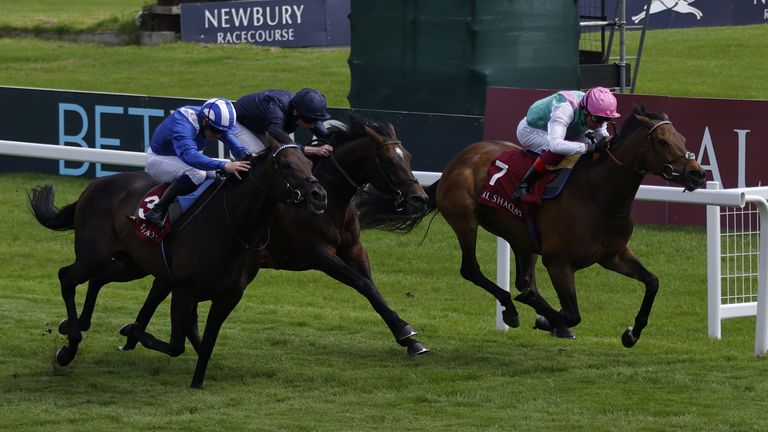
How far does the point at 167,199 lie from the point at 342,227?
131cm

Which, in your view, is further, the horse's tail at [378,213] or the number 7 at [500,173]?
the horse's tail at [378,213]

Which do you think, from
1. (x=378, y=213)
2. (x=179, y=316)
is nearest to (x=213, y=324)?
(x=179, y=316)

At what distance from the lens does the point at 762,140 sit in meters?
12.5

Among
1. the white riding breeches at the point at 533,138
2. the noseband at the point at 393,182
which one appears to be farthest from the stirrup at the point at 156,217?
the white riding breeches at the point at 533,138

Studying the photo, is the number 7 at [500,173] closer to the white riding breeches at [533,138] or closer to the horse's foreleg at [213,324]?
the white riding breeches at [533,138]

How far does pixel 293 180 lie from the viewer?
7.09 m

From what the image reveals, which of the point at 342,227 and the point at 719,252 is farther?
the point at 342,227

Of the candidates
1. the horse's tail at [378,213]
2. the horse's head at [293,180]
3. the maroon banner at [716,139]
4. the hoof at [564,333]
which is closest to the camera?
the horse's head at [293,180]

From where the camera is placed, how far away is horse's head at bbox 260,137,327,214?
22.9 feet

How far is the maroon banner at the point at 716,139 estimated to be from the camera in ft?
41.2

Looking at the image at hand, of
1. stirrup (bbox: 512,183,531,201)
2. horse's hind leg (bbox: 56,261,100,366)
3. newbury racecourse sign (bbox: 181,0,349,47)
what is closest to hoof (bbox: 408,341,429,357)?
stirrup (bbox: 512,183,531,201)

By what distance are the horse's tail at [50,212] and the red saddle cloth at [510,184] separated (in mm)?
2542

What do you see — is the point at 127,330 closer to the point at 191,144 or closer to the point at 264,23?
the point at 191,144

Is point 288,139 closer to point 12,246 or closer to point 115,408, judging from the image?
point 115,408
